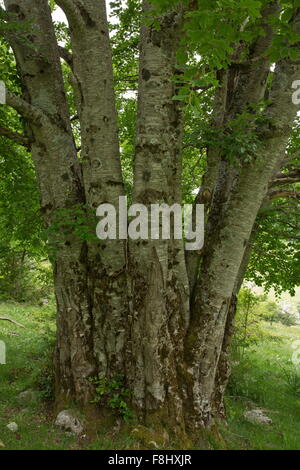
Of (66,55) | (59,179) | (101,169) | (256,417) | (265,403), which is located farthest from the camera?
(265,403)

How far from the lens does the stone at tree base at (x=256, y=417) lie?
572 cm

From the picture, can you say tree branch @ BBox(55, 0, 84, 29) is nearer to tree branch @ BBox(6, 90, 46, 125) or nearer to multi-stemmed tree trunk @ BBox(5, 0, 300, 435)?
multi-stemmed tree trunk @ BBox(5, 0, 300, 435)

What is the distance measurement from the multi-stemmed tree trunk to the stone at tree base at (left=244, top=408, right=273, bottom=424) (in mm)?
1136

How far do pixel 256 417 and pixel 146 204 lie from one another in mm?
4034

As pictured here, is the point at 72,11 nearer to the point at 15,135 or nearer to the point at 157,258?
the point at 15,135

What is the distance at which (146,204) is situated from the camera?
4293 mm

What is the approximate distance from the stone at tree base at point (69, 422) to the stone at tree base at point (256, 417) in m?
2.73

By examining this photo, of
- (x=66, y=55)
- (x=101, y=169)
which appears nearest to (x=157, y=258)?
(x=101, y=169)

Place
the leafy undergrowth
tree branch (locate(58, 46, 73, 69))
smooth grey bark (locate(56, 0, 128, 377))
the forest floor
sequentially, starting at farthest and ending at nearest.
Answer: tree branch (locate(58, 46, 73, 69))
the leafy undergrowth
smooth grey bark (locate(56, 0, 128, 377))
the forest floor

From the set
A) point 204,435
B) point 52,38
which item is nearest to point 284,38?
point 52,38

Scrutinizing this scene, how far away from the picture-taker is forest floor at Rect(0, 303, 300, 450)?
14.1 ft

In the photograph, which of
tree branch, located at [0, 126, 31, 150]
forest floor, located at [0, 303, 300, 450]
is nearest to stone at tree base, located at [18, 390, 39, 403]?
forest floor, located at [0, 303, 300, 450]

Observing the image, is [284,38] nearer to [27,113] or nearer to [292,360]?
[27,113]

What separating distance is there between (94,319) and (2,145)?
3.47 meters
